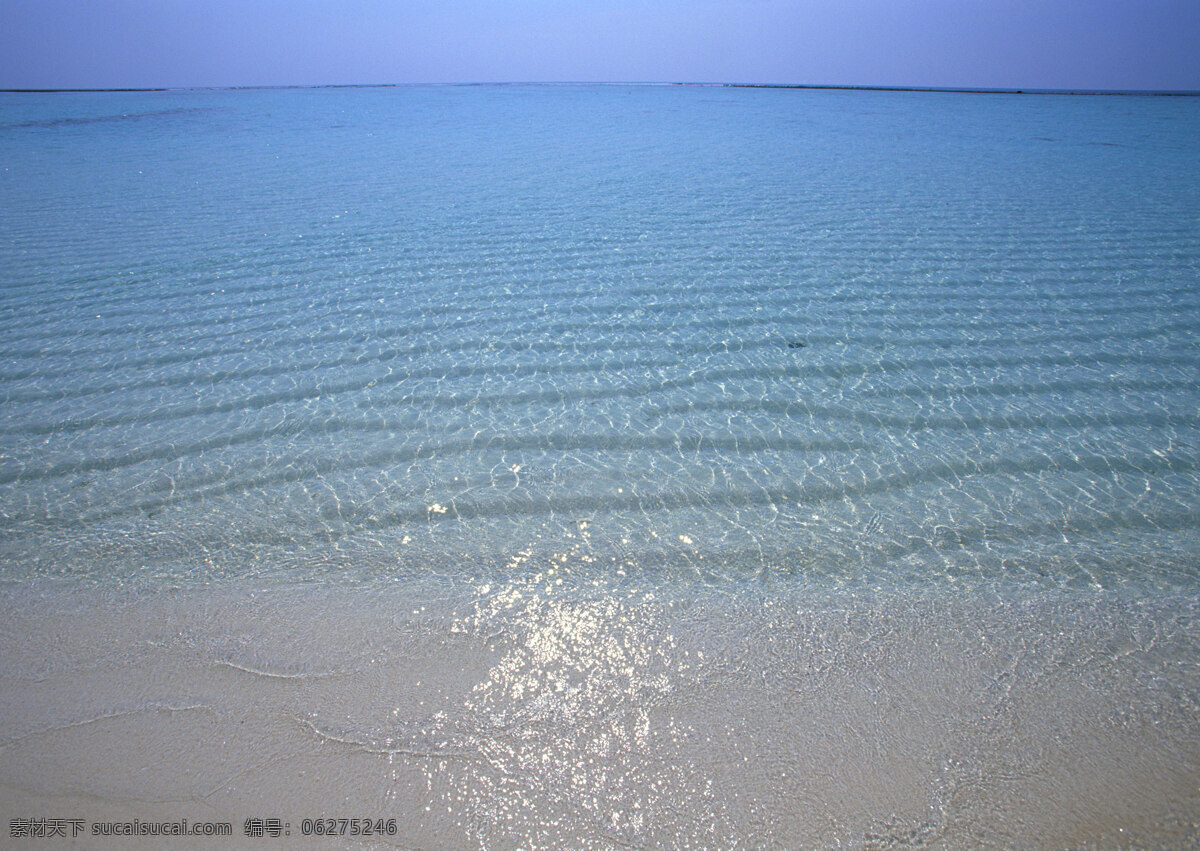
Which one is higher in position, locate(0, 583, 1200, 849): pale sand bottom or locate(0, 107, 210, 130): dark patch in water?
locate(0, 107, 210, 130): dark patch in water

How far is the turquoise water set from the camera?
2.71 meters

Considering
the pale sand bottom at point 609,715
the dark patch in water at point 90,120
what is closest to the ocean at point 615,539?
the pale sand bottom at point 609,715

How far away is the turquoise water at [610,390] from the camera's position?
271cm

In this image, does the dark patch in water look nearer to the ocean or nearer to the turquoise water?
the turquoise water

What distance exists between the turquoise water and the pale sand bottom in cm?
23

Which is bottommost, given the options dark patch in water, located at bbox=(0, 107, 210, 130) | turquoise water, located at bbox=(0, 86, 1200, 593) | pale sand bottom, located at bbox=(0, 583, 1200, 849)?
pale sand bottom, located at bbox=(0, 583, 1200, 849)

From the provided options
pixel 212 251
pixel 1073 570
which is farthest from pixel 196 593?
pixel 212 251

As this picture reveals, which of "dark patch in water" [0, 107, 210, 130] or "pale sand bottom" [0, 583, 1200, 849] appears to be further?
"dark patch in water" [0, 107, 210, 130]

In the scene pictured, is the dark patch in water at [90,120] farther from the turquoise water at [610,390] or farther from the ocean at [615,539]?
the ocean at [615,539]

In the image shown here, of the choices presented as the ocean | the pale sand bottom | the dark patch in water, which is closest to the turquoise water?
the ocean

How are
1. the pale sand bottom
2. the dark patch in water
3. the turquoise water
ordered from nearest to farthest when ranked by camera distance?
the pale sand bottom, the turquoise water, the dark patch in water

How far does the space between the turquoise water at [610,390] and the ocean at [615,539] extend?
0.09ft

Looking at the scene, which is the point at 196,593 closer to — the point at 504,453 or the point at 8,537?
the point at 8,537

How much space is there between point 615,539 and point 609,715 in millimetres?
872
